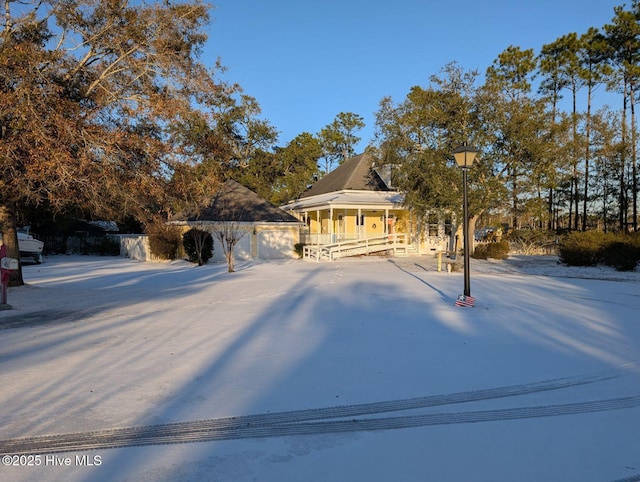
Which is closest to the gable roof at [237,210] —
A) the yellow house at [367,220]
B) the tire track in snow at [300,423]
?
the yellow house at [367,220]

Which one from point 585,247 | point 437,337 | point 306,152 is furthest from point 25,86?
point 306,152

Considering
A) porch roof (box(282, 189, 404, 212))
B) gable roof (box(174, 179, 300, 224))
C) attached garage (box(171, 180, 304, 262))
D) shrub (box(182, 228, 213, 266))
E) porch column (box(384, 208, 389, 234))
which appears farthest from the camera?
porch column (box(384, 208, 389, 234))

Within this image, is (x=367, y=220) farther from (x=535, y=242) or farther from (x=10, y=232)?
(x=10, y=232)

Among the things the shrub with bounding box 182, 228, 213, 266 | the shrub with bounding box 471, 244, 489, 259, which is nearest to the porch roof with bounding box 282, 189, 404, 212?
the shrub with bounding box 471, 244, 489, 259

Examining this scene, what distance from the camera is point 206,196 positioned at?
1519 centimetres

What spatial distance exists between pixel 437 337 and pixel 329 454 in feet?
14.8

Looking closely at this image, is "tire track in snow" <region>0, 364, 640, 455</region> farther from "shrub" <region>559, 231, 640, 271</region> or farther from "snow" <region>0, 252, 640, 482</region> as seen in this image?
"shrub" <region>559, 231, 640, 271</region>

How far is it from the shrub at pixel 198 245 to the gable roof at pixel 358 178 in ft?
34.3

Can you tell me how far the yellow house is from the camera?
28812 mm

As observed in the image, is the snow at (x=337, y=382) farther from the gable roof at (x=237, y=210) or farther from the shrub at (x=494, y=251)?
the gable roof at (x=237, y=210)

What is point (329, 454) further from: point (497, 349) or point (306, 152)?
point (306, 152)

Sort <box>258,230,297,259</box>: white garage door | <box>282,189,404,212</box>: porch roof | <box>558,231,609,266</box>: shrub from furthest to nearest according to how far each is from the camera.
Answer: <box>258,230,297,259</box>: white garage door
<box>282,189,404,212</box>: porch roof
<box>558,231,609,266</box>: shrub

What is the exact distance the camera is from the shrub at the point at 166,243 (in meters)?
27.3

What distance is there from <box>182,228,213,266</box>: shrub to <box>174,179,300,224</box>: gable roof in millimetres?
1909
